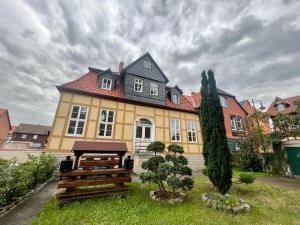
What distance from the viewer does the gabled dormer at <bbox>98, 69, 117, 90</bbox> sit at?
14484 mm

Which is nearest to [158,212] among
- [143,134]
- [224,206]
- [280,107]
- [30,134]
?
[224,206]

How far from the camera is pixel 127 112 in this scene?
14.2 m

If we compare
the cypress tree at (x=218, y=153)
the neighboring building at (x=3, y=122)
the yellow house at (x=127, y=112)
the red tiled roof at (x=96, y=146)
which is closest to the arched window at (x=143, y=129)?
the yellow house at (x=127, y=112)

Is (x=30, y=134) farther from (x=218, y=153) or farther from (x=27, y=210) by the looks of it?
(x=218, y=153)

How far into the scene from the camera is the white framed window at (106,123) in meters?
12.8

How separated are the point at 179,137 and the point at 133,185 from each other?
29.6ft

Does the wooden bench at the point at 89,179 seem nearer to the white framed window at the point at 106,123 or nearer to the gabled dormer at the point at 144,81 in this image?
the white framed window at the point at 106,123

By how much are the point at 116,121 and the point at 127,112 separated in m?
1.42

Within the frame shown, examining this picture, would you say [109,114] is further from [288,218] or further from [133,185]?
[288,218]

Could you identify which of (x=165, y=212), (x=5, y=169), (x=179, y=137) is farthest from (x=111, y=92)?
(x=165, y=212)

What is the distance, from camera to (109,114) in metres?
13.5

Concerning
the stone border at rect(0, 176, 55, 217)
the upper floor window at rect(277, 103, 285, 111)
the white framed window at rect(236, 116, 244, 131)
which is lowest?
the stone border at rect(0, 176, 55, 217)

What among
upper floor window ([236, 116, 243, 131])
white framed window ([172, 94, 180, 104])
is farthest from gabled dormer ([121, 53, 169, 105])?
upper floor window ([236, 116, 243, 131])

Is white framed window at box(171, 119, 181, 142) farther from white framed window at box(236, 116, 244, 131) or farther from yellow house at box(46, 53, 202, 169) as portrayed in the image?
white framed window at box(236, 116, 244, 131)
